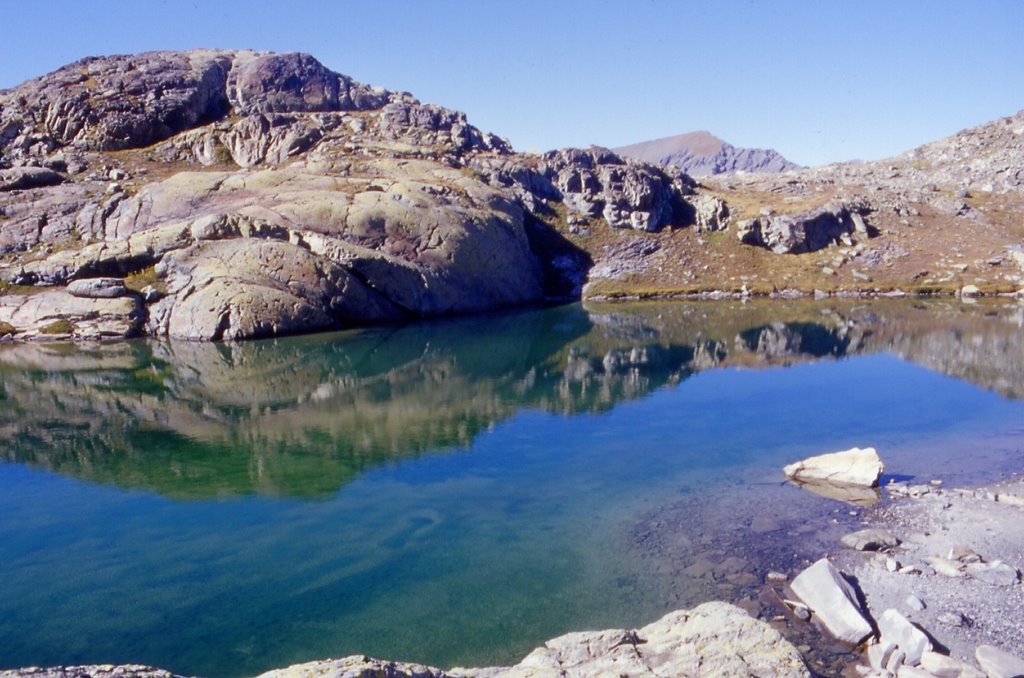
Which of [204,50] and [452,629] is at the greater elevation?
[204,50]

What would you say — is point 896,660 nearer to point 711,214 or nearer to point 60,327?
point 60,327

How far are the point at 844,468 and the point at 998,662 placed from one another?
10902mm

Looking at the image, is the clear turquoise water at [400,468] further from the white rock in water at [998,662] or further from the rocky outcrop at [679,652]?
the white rock in water at [998,662]

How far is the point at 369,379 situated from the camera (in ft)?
137

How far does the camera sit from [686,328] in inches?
2393

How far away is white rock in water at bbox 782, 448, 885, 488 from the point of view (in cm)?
2195

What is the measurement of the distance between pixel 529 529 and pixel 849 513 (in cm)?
930

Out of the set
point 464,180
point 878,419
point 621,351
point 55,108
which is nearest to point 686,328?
point 621,351

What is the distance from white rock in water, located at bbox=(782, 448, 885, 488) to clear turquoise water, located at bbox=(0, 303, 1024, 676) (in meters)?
1.45

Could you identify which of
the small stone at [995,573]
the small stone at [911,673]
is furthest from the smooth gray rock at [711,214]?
the small stone at [911,673]

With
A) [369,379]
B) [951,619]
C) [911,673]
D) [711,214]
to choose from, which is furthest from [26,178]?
[911,673]

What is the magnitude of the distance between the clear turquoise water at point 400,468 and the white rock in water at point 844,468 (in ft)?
4.75

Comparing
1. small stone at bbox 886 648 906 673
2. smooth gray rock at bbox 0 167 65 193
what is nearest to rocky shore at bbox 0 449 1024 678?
small stone at bbox 886 648 906 673

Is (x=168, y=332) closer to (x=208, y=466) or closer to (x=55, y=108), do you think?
(x=208, y=466)
